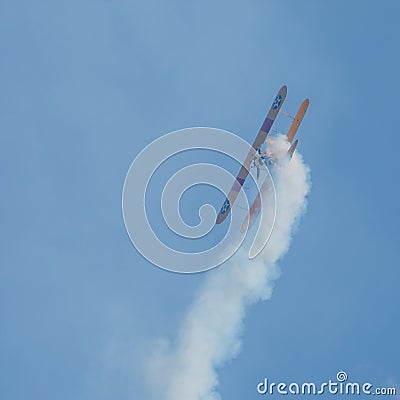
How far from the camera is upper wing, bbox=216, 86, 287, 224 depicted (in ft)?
237

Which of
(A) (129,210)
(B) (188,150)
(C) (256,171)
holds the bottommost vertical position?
(A) (129,210)

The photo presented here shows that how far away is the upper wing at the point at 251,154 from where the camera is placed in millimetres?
72125

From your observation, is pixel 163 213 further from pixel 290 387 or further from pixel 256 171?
pixel 290 387

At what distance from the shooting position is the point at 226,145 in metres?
71.1

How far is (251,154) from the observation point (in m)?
73.6

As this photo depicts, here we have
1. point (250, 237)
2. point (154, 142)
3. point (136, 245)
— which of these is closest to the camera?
point (136, 245)

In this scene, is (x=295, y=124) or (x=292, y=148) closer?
(x=292, y=148)

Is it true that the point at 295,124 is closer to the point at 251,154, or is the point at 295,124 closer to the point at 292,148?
the point at 292,148

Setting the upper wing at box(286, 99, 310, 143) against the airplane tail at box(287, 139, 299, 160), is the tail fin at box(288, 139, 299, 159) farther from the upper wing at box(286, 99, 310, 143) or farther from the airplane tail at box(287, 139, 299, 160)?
the upper wing at box(286, 99, 310, 143)

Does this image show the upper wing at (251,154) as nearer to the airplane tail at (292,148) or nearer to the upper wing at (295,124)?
the airplane tail at (292,148)

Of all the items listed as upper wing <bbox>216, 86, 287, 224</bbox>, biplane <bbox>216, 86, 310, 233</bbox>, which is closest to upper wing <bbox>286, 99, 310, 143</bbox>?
biplane <bbox>216, 86, 310, 233</bbox>

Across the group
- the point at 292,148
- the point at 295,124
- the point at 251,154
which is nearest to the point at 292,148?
the point at 292,148

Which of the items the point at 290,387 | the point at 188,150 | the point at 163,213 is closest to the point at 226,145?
the point at 188,150

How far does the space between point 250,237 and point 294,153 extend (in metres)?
9.47
